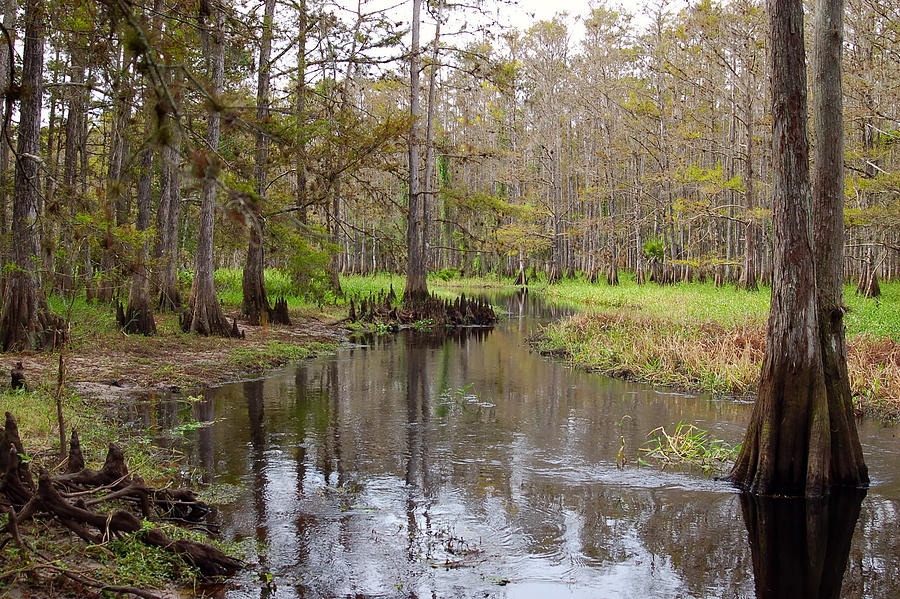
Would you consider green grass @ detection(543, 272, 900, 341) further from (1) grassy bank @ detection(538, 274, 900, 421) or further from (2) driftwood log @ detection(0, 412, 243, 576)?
(2) driftwood log @ detection(0, 412, 243, 576)

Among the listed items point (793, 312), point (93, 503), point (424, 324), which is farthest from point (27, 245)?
point (424, 324)

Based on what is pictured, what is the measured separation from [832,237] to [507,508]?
14.5 feet

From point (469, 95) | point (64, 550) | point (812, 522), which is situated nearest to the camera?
point (64, 550)

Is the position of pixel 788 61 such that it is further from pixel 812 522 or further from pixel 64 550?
pixel 64 550

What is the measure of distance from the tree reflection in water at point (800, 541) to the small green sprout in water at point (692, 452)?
123cm

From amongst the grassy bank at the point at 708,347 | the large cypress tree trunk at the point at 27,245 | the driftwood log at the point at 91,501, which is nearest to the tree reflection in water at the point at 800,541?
the driftwood log at the point at 91,501

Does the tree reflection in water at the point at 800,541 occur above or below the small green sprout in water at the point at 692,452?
below

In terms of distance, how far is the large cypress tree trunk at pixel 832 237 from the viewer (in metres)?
6.65

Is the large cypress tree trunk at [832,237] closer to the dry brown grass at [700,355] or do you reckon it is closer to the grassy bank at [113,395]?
the dry brown grass at [700,355]

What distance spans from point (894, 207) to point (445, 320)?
14612mm

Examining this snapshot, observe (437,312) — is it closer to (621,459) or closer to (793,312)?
(621,459)

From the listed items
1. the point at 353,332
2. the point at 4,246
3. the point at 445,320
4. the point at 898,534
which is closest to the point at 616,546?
the point at 898,534

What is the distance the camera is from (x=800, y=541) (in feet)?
19.3

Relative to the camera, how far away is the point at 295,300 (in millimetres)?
23578
